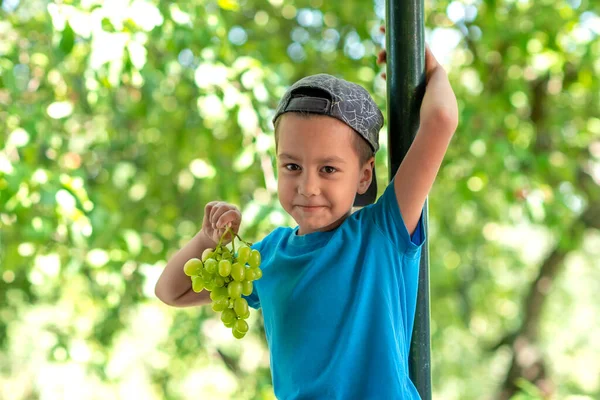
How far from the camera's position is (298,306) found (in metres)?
0.98

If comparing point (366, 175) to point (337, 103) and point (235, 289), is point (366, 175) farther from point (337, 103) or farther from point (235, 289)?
point (235, 289)

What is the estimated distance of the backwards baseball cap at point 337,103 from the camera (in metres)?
0.98

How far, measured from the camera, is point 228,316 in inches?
37.9

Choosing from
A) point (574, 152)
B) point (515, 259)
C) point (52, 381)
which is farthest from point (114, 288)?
point (515, 259)

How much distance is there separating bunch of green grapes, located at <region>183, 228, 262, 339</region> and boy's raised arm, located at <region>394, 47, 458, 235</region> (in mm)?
202

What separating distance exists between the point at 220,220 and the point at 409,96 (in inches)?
11.9

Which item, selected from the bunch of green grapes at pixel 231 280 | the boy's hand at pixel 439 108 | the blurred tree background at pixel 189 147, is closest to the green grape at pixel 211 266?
the bunch of green grapes at pixel 231 280

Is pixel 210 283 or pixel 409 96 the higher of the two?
pixel 409 96

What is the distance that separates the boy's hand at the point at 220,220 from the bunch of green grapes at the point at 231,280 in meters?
Answer: 0.06

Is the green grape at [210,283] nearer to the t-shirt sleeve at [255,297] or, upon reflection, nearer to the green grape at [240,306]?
the green grape at [240,306]

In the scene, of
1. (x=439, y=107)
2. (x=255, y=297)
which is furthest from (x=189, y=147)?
(x=439, y=107)

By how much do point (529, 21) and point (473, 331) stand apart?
3.41 m

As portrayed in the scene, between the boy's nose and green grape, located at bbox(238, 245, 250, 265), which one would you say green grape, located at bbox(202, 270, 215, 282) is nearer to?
green grape, located at bbox(238, 245, 250, 265)

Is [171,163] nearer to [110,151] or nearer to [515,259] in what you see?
[110,151]
